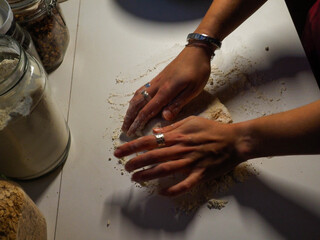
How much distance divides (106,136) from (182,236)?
1.04ft

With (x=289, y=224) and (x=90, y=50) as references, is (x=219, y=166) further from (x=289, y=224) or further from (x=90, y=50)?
(x=90, y=50)

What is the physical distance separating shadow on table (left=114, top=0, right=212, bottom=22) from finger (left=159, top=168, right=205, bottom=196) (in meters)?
0.55

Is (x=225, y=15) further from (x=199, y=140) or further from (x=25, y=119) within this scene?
(x=25, y=119)

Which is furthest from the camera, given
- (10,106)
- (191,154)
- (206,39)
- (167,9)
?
(167,9)

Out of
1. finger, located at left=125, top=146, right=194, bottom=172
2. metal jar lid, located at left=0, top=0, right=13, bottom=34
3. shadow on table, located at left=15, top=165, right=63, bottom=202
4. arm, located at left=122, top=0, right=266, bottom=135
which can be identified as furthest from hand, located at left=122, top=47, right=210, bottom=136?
metal jar lid, located at left=0, top=0, right=13, bottom=34

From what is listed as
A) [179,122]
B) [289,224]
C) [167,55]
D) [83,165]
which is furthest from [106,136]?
[289,224]

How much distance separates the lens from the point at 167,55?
94cm

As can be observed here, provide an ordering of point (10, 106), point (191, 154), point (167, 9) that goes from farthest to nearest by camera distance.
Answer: point (167, 9) → point (191, 154) → point (10, 106)

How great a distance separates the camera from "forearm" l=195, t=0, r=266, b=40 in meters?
0.81

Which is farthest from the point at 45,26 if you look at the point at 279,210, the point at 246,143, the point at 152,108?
the point at 279,210

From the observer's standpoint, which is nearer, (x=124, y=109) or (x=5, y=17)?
(x=5, y=17)

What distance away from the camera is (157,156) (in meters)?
0.68

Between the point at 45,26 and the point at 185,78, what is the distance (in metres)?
0.40

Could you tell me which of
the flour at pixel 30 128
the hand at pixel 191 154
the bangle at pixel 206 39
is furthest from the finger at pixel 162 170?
the bangle at pixel 206 39
